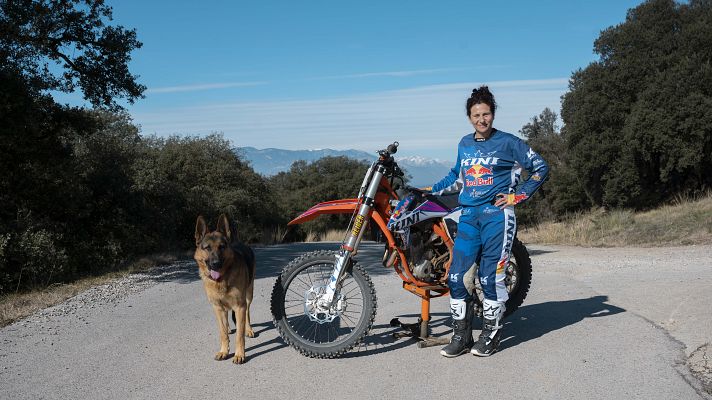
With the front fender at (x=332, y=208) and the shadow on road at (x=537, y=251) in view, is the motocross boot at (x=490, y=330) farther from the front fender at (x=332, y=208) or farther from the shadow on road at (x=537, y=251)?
the shadow on road at (x=537, y=251)

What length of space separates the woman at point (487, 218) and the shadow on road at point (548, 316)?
1.59 feet

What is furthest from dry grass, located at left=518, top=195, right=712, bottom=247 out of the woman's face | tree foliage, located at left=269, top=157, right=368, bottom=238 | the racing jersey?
tree foliage, located at left=269, top=157, right=368, bottom=238

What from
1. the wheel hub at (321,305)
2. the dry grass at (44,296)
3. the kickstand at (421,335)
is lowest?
the dry grass at (44,296)

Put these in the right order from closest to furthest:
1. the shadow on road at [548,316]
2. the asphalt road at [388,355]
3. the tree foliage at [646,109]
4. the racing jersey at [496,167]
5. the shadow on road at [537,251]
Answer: the asphalt road at [388,355] → the racing jersey at [496,167] → the shadow on road at [548,316] → the shadow on road at [537,251] → the tree foliage at [646,109]

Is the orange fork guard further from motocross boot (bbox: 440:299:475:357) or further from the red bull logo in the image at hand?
the red bull logo

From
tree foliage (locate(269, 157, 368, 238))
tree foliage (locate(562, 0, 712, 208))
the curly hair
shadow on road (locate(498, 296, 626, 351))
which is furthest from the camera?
tree foliage (locate(269, 157, 368, 238))

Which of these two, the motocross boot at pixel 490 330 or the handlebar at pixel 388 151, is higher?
the handlebar at pixel 388 151

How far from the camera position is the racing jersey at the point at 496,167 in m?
5.31

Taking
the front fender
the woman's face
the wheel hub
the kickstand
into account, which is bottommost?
the kickstand

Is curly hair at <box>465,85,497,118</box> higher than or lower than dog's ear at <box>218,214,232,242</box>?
higher

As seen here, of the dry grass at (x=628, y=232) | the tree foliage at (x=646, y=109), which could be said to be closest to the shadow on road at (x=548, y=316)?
the dry grass at (x=628, y=232)

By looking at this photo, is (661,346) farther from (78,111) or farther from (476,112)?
(78,111)

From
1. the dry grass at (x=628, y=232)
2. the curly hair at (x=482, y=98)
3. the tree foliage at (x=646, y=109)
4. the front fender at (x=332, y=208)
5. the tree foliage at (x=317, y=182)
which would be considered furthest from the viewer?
the tree foliage at (x=317, y=182)

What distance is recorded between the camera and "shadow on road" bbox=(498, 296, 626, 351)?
6016 millimetres
